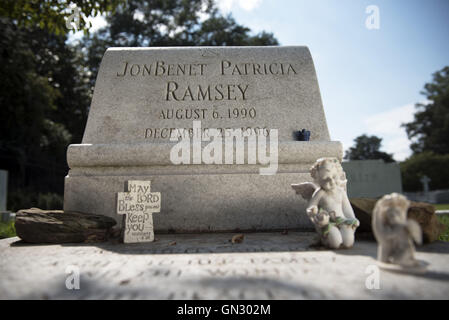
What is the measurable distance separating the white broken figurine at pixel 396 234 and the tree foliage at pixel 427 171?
4008 centimetres

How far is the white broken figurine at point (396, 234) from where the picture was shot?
2.06m

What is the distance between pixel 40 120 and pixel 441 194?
31.2 m

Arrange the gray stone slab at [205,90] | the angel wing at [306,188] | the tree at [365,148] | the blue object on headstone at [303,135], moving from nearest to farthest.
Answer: the angel wing at [306,188] → the blue object on headstone at [303,135] → the gray stone slab at [205,90] → the tree at [365,148]

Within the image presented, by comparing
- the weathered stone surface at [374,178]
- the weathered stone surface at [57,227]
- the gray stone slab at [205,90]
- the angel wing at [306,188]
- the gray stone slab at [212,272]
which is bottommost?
the gray stone slab at [212,272]

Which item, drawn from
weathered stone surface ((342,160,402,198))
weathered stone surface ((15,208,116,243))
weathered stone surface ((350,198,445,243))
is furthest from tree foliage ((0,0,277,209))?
weathered stone surface ((342,160,402,198))

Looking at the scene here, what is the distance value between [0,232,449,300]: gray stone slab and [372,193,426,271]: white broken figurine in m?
0.09

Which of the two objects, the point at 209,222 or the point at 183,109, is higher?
the point at 183,109

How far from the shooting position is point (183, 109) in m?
5.07

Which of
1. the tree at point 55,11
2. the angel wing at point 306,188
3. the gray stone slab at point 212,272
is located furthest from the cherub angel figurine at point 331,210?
the tree at point 55,11

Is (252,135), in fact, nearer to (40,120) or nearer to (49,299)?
(49,299)

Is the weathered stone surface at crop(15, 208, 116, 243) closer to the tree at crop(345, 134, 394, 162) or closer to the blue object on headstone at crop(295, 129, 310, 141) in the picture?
the blue object on headstone at crop(295, 129, 310, 141)

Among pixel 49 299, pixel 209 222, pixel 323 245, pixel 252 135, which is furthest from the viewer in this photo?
pixel 252 135

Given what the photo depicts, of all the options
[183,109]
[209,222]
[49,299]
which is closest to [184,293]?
[49,299]

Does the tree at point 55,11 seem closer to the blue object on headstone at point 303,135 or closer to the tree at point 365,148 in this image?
the blue object on headstone at point 303,135
